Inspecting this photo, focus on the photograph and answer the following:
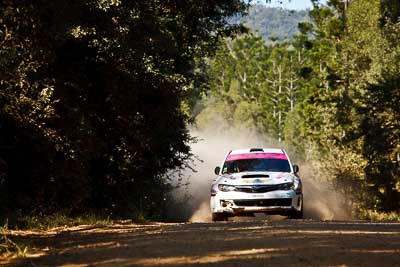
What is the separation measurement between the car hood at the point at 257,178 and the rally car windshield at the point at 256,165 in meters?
Result: 0.82

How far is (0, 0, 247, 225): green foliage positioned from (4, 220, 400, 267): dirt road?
2988mm

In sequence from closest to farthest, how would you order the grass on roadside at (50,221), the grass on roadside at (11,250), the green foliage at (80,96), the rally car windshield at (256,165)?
the grass on roadside at (11,250) → the green foliage at (80,96) → the grass on roadside at (50,221) → the rally car windshield at (256,165)

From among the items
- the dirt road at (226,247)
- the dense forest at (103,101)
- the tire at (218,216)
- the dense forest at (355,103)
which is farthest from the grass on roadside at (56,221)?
the dense forest at (355,103)

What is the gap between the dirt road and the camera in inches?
331

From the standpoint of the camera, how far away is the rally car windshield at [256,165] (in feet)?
60.6

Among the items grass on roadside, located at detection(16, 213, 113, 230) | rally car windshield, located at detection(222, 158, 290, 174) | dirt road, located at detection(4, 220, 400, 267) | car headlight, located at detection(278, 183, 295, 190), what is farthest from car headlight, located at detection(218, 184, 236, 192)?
dirt road, located at detection(4, 220, 400, 267)

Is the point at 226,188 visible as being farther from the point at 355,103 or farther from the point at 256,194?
the point at 355,103

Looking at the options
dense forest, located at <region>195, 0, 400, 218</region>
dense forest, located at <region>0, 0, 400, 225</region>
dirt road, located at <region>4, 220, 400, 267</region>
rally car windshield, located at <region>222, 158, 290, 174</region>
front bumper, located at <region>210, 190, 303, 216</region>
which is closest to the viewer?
dirt road, located at <region>4, 220, 400, 267</region>

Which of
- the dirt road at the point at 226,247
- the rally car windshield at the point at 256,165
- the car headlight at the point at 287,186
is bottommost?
the dirt road at the point at 226,247

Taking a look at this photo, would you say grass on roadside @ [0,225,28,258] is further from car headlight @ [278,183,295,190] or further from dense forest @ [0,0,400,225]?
car headlight @ [278,183,295,190]

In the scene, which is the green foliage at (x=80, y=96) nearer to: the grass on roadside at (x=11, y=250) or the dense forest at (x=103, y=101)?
the dense forest at (x=103, y=101)

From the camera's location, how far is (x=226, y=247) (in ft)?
31.0

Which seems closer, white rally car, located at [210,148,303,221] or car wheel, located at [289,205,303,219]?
white rally car, located at [210,148,303,221]

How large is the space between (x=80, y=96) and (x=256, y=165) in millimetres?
4594
